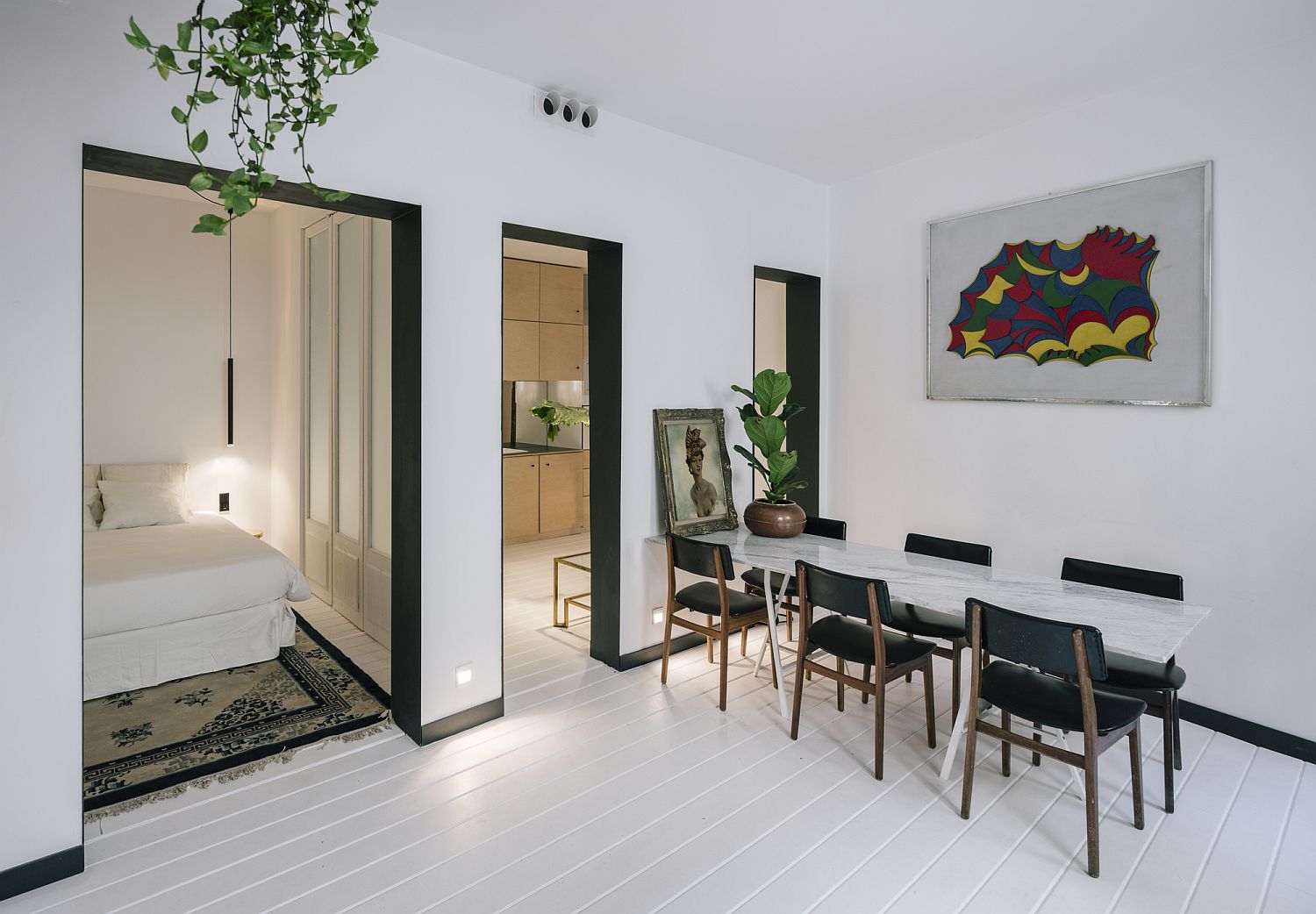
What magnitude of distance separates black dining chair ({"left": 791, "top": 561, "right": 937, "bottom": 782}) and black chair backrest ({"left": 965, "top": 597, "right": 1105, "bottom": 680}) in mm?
404

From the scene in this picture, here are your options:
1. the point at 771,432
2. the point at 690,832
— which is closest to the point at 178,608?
the point at 690,832

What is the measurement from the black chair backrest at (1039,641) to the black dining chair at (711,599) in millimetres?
1215

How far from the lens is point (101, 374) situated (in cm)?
522

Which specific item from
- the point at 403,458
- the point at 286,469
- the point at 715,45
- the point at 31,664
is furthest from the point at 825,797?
the point at 286,469

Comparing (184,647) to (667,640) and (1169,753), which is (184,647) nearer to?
(667,640)

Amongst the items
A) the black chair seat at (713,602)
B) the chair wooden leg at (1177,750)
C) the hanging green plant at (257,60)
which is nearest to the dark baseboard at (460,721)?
the black chair seat at (713,602)

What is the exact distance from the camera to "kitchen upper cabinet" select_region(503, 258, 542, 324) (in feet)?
23.8

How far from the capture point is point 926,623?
3.38 metres

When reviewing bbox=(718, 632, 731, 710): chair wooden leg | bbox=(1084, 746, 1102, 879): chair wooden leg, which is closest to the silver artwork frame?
bbox=(1084, 746, 1102, 879): chair wooden leg

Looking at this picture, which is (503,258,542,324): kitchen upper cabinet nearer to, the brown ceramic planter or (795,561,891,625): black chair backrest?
the brown ceramic planter

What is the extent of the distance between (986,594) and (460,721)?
2.29 meters

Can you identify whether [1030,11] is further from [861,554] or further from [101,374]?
[101,374]

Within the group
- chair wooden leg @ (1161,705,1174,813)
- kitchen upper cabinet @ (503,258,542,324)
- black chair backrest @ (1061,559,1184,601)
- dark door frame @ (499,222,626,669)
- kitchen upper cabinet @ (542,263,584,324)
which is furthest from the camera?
kitchen upper cabinet @ (542,263,584,324)

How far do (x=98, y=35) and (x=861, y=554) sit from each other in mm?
3465
